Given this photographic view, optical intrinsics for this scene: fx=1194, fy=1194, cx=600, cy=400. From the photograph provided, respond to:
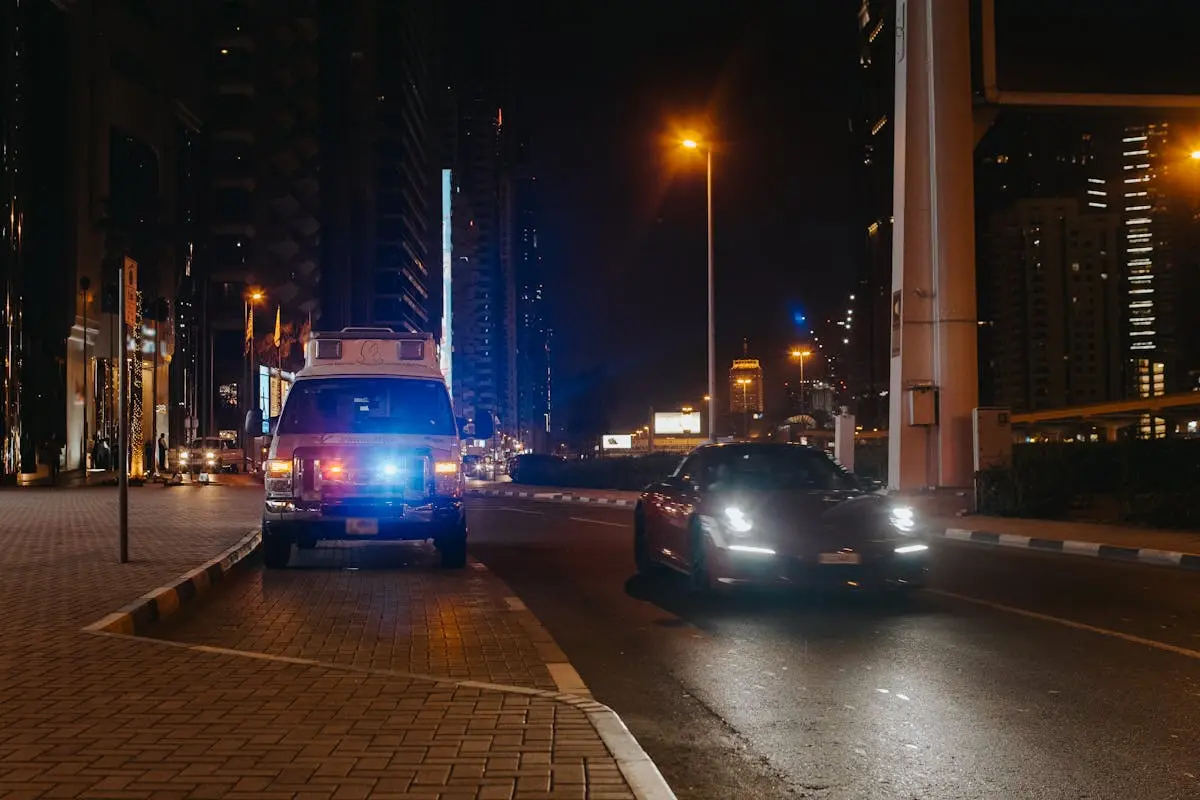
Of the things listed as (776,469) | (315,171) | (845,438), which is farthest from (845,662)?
(315,171)

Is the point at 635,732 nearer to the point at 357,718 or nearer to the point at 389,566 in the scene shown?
the point at 357,718

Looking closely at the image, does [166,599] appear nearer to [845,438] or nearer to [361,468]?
[361,468]

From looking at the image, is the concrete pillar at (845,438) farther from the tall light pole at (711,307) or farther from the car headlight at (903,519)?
the car headlight at (903,519)

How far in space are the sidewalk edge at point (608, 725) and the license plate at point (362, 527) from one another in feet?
15.8

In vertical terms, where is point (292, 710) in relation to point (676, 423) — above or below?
below

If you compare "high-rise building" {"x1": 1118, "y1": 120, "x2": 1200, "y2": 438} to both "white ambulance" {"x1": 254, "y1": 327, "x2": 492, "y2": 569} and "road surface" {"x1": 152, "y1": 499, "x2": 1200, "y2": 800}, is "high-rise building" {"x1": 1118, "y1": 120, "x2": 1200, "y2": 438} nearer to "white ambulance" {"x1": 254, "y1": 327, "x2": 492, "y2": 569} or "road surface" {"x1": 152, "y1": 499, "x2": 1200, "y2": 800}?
"white ambulance" {"x1": 254, "y1": 327, "x2": 492, "y2": 569}

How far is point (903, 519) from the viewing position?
441 inches

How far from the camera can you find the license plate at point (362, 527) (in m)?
14.1

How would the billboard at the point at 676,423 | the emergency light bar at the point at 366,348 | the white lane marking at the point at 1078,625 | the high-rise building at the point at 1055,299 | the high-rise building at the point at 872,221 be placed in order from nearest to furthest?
the white lane marking at the point at 1078,625
the emergency light bar at the point at 366,348
the billboard at the point at 676,423
the high-rise building at the point at 872,221
the high-rise building at the point at 1055,299

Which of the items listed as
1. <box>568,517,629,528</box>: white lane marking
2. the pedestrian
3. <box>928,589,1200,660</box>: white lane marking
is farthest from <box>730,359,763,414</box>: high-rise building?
<box>928,589,1200,660</box>: white lane marking

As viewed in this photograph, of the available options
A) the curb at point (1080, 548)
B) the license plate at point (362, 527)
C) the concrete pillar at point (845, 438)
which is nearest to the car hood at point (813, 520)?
the license plate at point (362, 527)

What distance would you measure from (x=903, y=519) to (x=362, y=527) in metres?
6.37

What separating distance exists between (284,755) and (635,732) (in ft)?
6.03

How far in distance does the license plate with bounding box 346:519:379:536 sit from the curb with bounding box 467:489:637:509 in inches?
643
